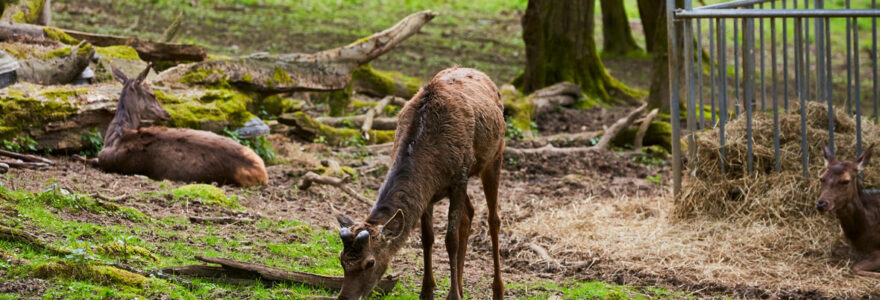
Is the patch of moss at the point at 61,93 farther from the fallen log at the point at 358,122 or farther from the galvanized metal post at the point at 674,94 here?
the galvanized metal post at the point at 674,94

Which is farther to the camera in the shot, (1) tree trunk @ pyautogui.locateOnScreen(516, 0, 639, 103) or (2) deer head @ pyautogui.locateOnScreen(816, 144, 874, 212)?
(1) tree trunk @ pyautogui.locateOnScreen(516, 0, 639, 103)

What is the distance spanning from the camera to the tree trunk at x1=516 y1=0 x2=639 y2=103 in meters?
17.2

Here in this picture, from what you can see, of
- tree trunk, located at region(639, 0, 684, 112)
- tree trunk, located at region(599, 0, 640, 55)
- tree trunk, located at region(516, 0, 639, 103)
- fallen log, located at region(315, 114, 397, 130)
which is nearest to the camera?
fallen log, located at region(315, 114, 397, 130)

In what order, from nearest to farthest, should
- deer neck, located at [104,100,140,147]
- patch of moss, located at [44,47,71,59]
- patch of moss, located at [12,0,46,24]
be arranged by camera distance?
1. deer neck, located at [104,100,140,147]
2. patch of moss, located at [44,47,71,59]
3. patch of moss, located at [12,0,46,24]

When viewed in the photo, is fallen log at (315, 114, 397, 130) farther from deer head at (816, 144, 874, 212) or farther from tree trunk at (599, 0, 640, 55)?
tree trunk at (599, 0, 640, 55)

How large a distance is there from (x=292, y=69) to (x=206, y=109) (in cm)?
193

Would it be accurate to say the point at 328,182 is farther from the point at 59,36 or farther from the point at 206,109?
the point at 59,36

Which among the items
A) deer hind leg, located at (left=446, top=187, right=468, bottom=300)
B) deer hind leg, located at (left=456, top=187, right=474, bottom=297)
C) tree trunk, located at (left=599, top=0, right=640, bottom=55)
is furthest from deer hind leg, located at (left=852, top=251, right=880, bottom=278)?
tree trunk, located at (left=599, top=0, right=640, bottom=55)

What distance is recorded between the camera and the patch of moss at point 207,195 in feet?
29.6

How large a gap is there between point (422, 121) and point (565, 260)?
262 centimetres

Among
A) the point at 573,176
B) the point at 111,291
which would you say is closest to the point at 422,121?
the point at 111,291

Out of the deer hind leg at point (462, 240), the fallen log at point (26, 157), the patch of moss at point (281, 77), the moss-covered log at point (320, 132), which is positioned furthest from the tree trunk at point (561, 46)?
the deer hind leg at point (462, 240)

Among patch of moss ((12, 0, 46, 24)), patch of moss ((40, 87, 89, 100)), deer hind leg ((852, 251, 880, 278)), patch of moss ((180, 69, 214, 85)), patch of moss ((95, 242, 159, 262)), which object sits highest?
patch of moss ((12, 0, 46, 24))

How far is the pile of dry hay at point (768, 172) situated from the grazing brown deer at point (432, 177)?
281 cm
